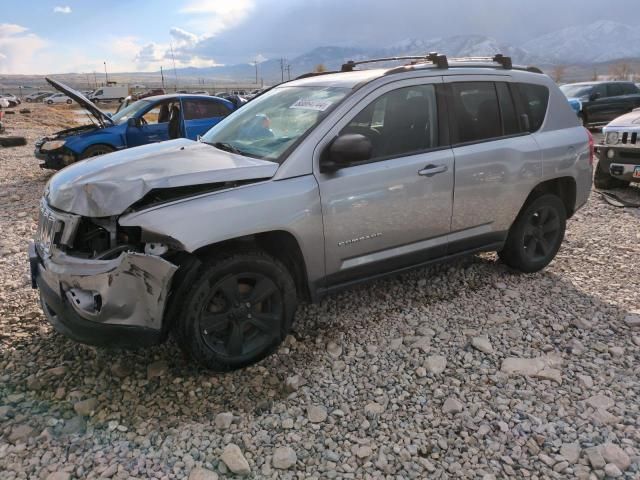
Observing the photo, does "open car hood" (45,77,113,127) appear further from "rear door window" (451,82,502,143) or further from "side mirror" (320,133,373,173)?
"rear door window" (451,82,502,143)

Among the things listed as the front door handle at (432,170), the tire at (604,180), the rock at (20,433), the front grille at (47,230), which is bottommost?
the rock at (20,433)

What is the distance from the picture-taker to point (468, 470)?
249cm

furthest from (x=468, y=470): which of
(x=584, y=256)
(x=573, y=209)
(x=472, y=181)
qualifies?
(x=584, y=256)

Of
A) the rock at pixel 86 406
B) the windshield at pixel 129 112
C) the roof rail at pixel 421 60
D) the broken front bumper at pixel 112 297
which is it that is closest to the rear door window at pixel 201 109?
the windshield at pixel 129 112

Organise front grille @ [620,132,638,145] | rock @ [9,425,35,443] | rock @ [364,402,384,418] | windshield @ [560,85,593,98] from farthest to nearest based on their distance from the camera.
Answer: windshield @ [560,85,593,98], front grille @ [620,132,638,145], rock @ [364,402,384,418], rock @ [9,425,35,443]

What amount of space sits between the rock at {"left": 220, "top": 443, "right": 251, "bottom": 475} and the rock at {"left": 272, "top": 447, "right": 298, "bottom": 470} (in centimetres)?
14

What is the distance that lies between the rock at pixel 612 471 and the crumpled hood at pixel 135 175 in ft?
7.83

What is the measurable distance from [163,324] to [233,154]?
49.2 inches

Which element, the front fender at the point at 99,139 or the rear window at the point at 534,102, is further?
the front fender at the point at 99,139

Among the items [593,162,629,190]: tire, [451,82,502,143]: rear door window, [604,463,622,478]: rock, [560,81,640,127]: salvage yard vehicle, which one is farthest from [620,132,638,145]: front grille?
[560,81,640,127]: salvage yard vehicle

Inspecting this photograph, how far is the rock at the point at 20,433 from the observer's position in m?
2.68

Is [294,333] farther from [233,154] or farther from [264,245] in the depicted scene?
[233,154]

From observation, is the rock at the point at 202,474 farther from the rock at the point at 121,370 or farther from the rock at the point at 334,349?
the rock at the point at 334,349

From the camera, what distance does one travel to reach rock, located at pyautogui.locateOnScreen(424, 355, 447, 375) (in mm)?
3285
